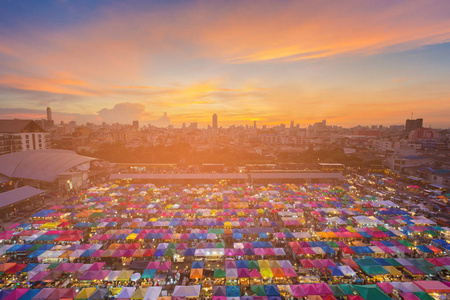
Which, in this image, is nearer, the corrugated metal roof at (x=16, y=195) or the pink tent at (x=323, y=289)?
the pink tent at (x=323, y=289)

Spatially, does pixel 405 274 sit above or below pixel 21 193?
below

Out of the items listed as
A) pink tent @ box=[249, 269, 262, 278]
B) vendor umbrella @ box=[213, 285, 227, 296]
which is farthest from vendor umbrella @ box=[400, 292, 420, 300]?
vendor umbrella @ box=[213, 285, 227, 296]

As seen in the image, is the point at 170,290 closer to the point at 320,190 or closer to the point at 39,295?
the point at 39,295

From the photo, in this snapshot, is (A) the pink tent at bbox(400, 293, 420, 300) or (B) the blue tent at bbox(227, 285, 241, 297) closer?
(A) the pink tent at bbox(400, 293, 420, 300)

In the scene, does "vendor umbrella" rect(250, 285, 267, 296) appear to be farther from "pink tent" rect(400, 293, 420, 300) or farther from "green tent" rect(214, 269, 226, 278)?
"pink tent" rect(400, 293, 420, 300)

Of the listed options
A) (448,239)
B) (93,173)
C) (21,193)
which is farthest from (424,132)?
(21,193)

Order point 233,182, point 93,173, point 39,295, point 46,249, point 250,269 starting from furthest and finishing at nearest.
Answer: point 93,173, point 233,182, point 46,249, point 250,269, point 39,295

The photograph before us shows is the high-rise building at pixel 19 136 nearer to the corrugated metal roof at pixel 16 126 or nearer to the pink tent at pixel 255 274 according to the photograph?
the corrugated metal roof at pixel 16 126

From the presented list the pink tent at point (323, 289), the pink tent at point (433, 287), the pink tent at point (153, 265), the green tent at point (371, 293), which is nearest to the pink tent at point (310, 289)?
the pink tent at point (323, 289)

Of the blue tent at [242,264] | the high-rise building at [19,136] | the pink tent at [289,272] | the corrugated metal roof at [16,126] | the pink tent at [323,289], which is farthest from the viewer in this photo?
the corrugated metal roof at [16,126]
